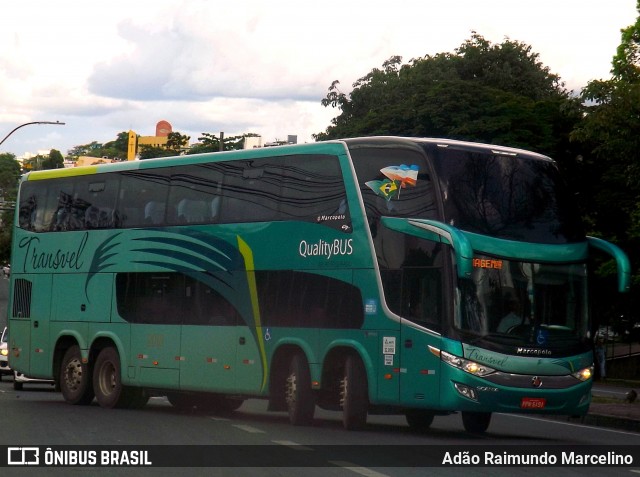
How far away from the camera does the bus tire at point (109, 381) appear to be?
24.4m

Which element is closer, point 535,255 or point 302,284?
point 535,255

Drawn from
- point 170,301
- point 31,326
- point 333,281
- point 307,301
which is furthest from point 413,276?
point 31,326

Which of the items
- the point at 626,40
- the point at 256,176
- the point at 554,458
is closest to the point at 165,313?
the point at 256,176

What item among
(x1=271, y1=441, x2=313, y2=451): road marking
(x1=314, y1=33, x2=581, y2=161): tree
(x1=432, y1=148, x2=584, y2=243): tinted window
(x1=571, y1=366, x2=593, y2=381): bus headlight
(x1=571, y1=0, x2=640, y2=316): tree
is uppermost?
(x1=314, y1=33, x2=581, y2=161): tree

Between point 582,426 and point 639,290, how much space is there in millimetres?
20740

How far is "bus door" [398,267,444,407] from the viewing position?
17.6 meters

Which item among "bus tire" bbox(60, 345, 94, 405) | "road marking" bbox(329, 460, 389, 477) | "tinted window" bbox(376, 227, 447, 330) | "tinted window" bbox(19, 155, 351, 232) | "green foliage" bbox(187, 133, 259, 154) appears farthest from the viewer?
"green foliage" bbox(187, 133, 259, 154)

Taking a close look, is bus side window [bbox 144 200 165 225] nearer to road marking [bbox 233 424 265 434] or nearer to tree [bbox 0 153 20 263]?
road marking [bbox 233 424 265 434]

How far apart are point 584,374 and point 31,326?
42.2 feet

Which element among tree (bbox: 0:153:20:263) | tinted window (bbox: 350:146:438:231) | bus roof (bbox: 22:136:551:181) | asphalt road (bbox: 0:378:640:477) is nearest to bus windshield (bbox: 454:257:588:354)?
tinted window (bbox: 350:146:438:231)

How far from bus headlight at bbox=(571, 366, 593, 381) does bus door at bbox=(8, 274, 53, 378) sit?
12.0 m

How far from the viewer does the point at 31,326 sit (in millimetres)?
26875

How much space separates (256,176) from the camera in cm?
2117

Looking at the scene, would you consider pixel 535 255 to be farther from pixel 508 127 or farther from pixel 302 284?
pixel 508 127
